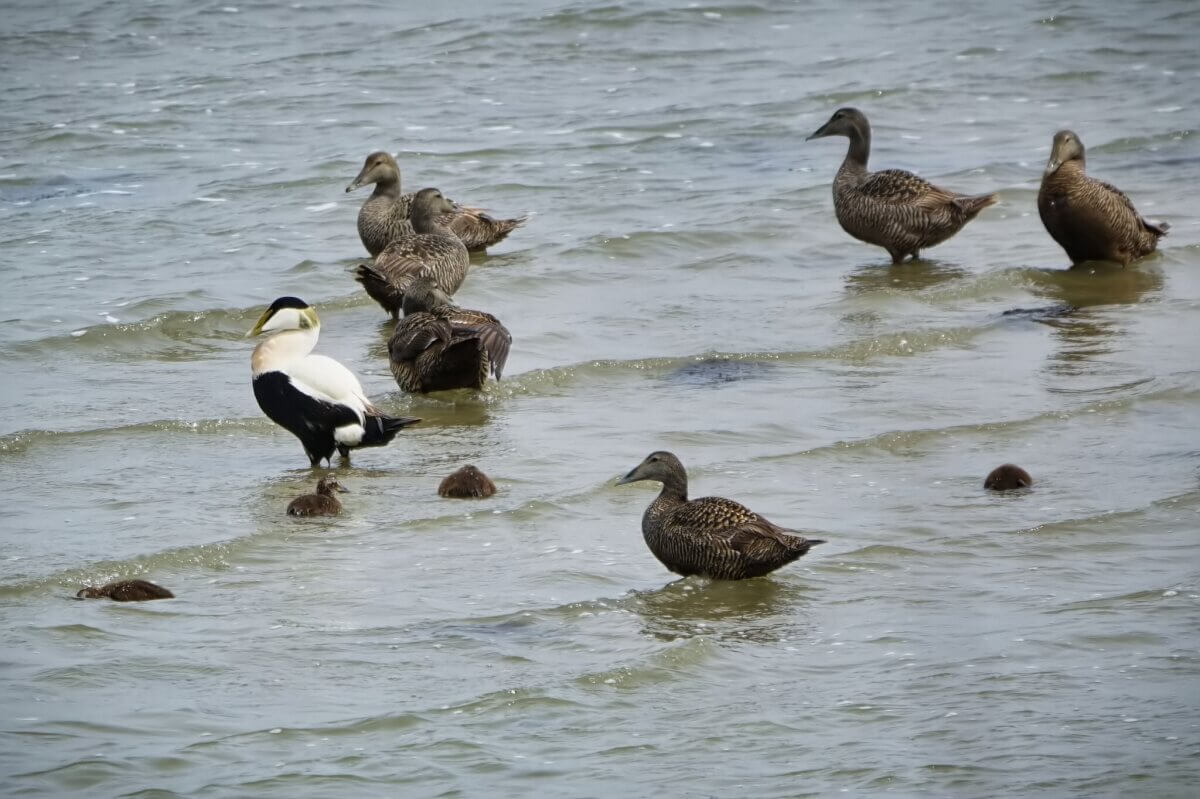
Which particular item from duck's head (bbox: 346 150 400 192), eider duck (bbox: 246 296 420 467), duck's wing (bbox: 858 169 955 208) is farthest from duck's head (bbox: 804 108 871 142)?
eider duck (bbox: 246 296 420 467)

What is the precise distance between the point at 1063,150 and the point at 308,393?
6856 mm

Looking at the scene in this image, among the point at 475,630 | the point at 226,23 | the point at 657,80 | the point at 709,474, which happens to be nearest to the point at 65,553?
the point at 475,630

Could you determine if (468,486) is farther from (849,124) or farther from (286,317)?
(849,124)

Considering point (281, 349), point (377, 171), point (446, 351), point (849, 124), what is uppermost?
point (849, 124)

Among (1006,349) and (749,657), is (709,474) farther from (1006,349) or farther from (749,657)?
(1006,349)

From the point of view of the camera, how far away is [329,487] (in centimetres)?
936

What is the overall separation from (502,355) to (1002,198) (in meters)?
7.27

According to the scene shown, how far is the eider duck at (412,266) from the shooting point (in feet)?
44.4

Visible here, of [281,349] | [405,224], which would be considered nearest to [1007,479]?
[281,349]

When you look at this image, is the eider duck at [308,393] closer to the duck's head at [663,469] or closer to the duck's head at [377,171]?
the duck's head at [663,469]

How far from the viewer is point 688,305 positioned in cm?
1404

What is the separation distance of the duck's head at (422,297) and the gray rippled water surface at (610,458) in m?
0.56

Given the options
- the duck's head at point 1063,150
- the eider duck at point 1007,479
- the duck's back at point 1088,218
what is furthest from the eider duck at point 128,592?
the duck's head at point 1063,150

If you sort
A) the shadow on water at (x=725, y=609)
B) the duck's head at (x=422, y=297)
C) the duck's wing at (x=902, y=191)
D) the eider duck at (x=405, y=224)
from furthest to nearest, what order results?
the eider duck at (x=405, y=224)
the duck's wing at (x=902, y=191)
the duck's head at (x=422, y=297)
the shadow on water at (x=725, y=609)
